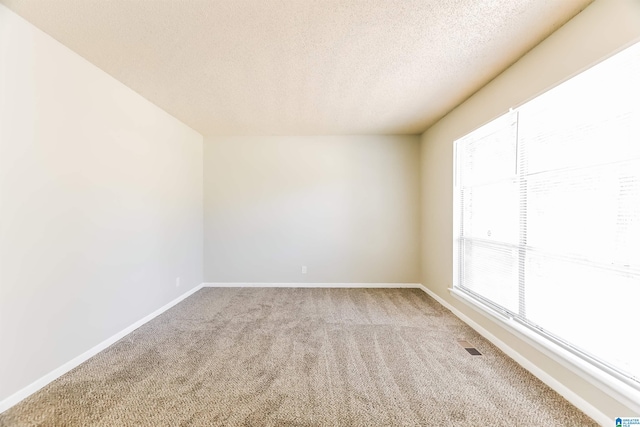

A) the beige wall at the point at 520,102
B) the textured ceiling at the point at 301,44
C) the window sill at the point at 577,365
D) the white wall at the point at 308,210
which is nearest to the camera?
the window sill at the point at 577,365

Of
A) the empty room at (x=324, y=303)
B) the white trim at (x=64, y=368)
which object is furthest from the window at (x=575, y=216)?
the white trim at (x=64, y=368)

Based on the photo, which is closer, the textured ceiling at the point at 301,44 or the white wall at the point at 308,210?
the textured ceiling at the point at 301,44

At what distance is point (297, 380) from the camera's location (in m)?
1.92

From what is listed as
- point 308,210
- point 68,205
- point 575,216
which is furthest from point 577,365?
point 68,205

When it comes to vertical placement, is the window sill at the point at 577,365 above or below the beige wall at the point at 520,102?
below

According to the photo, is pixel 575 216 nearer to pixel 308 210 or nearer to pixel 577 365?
pixel 577 365

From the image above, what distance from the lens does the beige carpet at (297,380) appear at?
1.59 metres

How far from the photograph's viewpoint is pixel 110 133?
2.48 meters

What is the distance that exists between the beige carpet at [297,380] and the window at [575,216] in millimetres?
499

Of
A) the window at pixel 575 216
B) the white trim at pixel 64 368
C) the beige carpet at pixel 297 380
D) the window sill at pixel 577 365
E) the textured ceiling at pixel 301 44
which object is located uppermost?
the textured ceiling at pixel 301 44

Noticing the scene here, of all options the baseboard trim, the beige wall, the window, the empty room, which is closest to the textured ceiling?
the empty room

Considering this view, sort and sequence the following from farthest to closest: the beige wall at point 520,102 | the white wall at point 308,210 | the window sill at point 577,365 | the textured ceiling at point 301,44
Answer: the white wall at point 308,210 < the textured ceiling at point 301,44 < the beige wall at point 520,102 < the window sill at point 577,365

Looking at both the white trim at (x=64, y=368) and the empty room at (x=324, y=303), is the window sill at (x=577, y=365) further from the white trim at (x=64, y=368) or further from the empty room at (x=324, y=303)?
the white trim at (x=64, y=368)

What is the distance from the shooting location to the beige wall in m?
1.49
